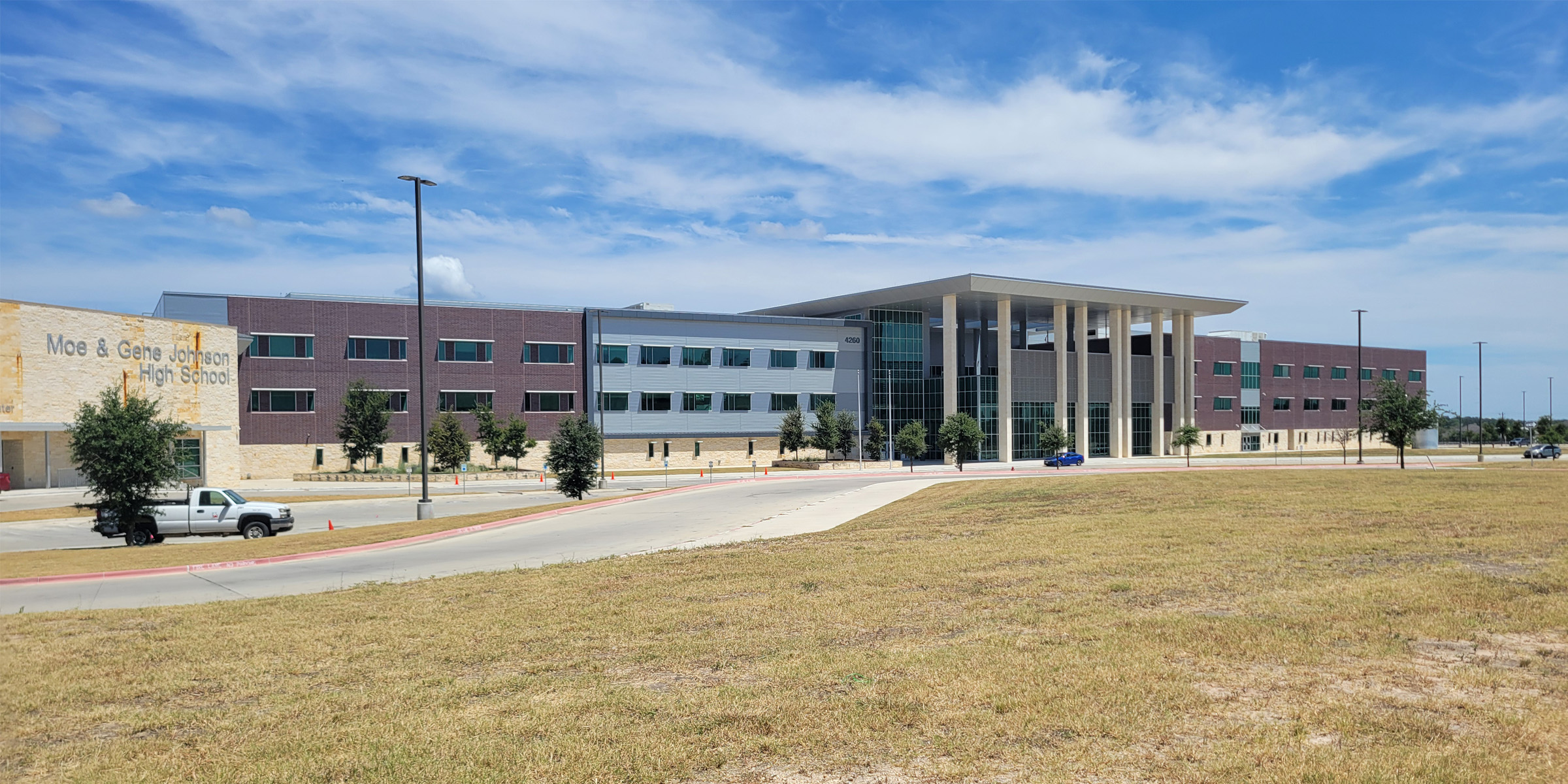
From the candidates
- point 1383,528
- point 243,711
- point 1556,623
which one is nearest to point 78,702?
point 243,711

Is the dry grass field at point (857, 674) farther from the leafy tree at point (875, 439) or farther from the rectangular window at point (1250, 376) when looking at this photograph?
the rectangular window at point (1250, 376)

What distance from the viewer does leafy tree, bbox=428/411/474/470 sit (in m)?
67.4

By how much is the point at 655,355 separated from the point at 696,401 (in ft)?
17.3

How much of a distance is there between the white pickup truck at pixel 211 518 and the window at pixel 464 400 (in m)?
43.5

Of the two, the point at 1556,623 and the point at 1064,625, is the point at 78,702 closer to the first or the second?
the point at 1064,625

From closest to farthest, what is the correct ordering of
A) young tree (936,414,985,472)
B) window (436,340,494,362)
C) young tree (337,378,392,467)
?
young tree (337,378,392,467) → young tree (936,414,985,472) → window (436,340,494,362)

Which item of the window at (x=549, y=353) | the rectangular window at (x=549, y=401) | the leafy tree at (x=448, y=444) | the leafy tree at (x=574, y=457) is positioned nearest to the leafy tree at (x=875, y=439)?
the rectangular window at (x=549, y=401)

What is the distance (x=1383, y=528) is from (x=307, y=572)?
21.9 meters

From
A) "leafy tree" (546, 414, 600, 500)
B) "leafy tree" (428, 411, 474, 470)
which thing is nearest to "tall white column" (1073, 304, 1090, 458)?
"leafy tree" (428, 411, 474, 470)

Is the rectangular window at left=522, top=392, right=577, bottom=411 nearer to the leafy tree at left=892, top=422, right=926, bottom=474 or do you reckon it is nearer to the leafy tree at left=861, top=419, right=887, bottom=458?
the leafy tree at left=861, top=419, right=887, bottom=458

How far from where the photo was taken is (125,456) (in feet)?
89.7

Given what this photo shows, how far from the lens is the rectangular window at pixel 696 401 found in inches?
3214

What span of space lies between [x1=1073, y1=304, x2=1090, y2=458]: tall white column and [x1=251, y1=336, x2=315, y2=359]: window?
63.8 m

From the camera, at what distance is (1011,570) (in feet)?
51.4
